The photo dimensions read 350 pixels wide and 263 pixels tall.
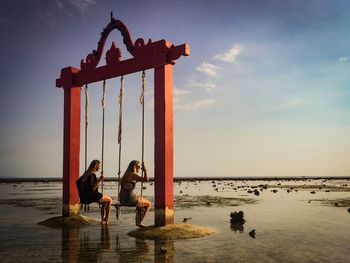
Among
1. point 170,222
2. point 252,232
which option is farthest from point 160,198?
point 252,232

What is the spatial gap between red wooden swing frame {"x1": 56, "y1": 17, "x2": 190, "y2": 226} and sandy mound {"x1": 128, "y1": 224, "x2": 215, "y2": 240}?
229mm

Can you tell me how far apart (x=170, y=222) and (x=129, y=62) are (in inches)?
176

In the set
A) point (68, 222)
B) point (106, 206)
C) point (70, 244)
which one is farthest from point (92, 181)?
point (68, 222)

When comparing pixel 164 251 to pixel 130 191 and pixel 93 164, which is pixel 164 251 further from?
pixel 93 164

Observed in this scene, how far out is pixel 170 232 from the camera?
8914 mm

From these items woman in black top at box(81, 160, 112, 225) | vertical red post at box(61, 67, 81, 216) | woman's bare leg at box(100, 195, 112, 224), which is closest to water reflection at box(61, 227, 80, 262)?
woman's bare leg at box(100, 195, 112, 224)

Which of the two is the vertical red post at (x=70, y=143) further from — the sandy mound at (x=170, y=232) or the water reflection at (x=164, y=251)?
the water reflection at (x=164, y=251)

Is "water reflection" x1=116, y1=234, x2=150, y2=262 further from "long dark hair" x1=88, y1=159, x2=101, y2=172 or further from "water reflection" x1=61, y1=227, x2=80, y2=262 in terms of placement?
"long dark hair" x1=88, y1=159, x2=101, y2=172

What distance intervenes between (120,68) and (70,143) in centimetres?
307

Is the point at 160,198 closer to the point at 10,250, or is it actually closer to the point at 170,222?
the point at 170,222

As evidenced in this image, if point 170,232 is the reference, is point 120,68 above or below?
above

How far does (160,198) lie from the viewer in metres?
9.23

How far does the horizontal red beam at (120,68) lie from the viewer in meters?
9.33

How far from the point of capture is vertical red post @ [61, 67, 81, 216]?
463 inches
